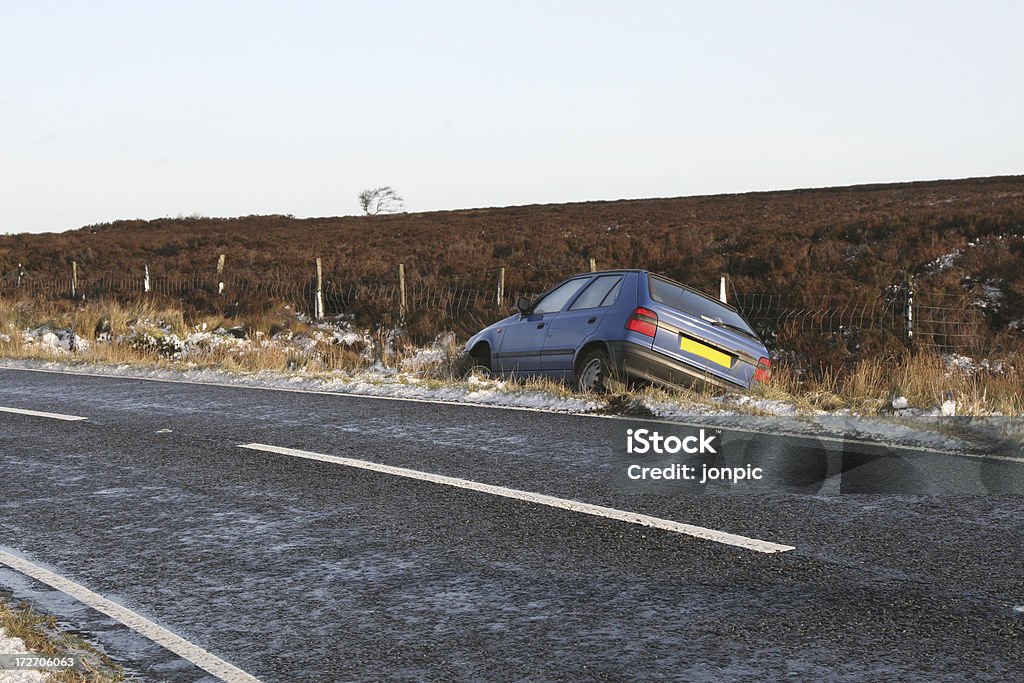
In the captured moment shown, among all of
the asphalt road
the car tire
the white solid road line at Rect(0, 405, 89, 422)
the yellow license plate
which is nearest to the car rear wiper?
the yellow license plate

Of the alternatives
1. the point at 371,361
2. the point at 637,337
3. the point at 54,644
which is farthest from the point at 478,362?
the point at 54,644

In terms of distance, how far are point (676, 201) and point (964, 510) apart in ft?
187

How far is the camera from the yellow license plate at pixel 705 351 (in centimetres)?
1038

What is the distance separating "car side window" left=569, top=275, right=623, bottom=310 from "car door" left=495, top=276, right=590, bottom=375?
16cm

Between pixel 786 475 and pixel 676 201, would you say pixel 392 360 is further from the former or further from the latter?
pixel 676 201

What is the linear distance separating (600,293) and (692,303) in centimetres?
96

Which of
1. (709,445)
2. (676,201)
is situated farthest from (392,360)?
(676,201)

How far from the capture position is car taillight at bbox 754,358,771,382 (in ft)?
35.8

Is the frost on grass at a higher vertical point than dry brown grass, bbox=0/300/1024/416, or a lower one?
lower

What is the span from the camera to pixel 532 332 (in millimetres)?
11766

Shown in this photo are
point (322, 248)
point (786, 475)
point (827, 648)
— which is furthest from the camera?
point (322, 248)

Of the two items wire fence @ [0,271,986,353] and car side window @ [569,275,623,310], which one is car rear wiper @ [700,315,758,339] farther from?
wire fence @ [0,271,986,353]

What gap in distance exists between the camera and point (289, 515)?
6.22 m

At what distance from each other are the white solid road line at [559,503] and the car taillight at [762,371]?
15.6 ft
